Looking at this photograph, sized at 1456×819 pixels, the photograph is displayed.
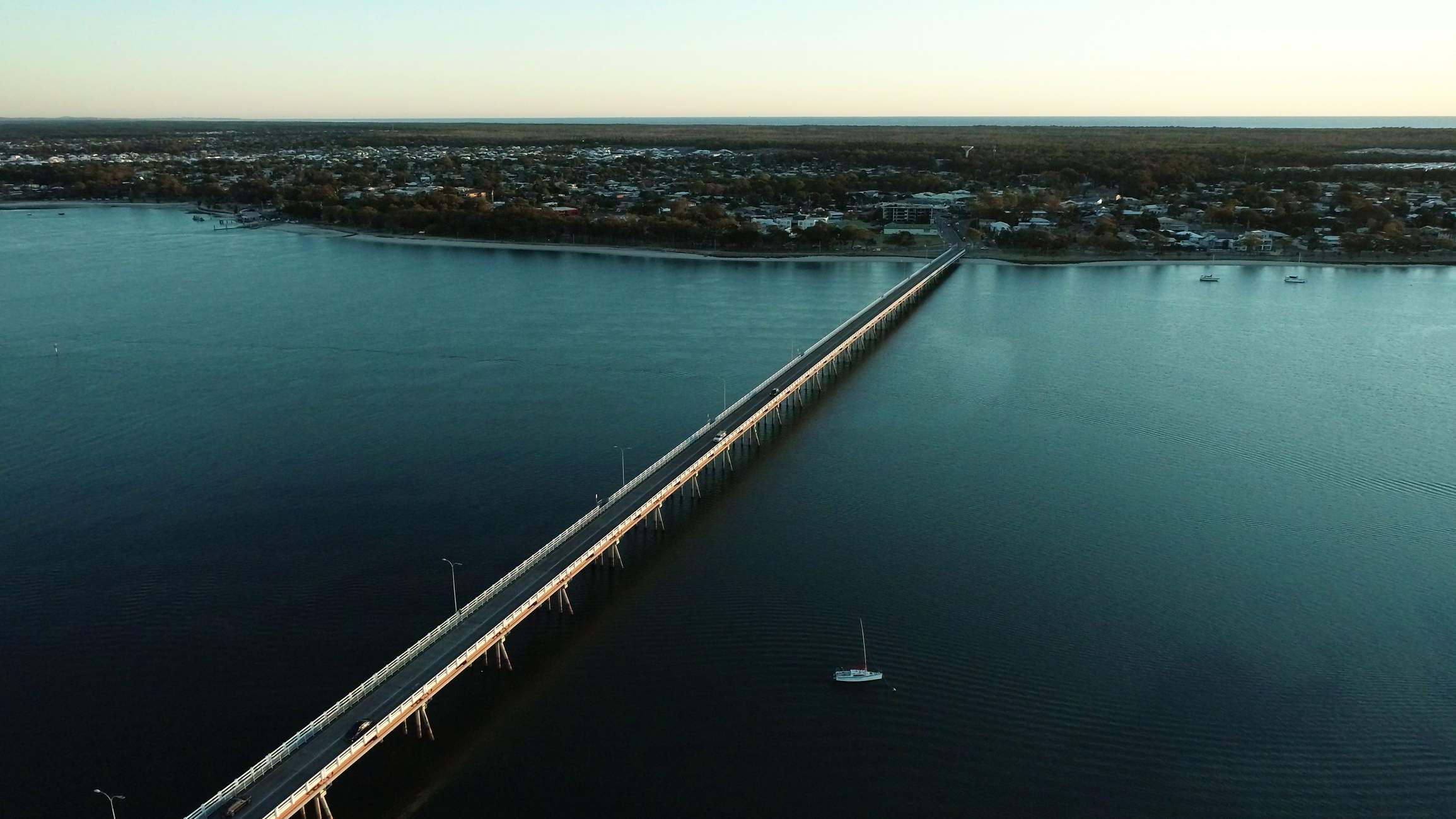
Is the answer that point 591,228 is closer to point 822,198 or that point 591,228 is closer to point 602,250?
point 602,250

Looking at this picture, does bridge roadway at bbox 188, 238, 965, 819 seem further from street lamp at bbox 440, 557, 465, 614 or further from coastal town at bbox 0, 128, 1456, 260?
coastal town at bbox 0, 128, 1456, 260

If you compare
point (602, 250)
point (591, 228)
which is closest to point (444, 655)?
point (602, 250)

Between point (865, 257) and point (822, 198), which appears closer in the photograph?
point (865, 257)

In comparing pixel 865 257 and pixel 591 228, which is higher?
pixel 591 228

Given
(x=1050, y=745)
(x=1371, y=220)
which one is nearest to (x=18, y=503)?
(x=1050, y=745)

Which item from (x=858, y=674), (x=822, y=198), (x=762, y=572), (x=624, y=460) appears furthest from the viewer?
(x=822, y=198)

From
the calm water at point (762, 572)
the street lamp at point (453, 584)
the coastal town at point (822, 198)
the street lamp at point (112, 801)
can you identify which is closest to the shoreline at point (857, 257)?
the coastal town at point (822, 198)

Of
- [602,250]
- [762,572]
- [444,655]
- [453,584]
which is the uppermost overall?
[602,250]

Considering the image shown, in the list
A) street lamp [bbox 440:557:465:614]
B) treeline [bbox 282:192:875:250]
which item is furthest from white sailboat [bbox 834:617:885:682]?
treeline [bbox 282:192:875:250]

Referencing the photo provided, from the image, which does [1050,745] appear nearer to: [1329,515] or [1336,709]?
[1336,709]
